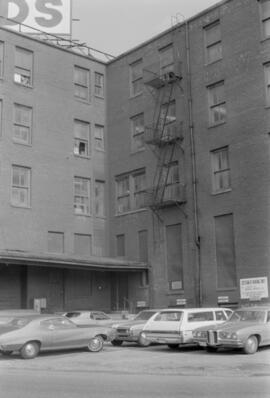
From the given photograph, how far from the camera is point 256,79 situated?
1171 inches

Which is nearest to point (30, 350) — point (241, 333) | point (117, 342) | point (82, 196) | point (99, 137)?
point (117, 342)

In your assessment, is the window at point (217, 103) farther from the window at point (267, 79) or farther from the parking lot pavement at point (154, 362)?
the parking lot pavement at point (154, 362)

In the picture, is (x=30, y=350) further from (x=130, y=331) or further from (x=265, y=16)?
(x=265, y=16)

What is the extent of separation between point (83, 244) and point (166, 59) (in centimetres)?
1208

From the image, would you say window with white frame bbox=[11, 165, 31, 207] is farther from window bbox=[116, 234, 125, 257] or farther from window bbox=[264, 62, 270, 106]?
window bbox=[264, 62, 270, 106]

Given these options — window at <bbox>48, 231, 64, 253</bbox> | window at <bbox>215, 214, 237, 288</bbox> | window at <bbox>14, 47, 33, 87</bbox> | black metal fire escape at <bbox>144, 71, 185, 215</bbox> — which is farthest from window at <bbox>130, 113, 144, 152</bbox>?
window at <bbox>215, 214, 237, 288</bbox>

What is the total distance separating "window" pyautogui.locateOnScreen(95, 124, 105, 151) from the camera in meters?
37.7

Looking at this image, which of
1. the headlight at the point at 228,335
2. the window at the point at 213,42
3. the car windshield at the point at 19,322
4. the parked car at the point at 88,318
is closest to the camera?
the headlight at the point at 228,335

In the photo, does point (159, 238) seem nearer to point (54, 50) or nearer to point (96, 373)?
point (54, 50)

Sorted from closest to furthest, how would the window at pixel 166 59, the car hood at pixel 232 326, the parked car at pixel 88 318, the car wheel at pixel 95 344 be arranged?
the car hood at pixel 232 326
the car wheel at pixel 95 344
the parked car at pixel 88 318
the window at pixel 166 59

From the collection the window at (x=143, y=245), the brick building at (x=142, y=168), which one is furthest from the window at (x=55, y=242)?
the window at (x=143, y=245)

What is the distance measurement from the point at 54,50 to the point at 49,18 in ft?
11.0

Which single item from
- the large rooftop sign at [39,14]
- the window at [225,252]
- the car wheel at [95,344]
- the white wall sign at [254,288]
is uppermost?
the large rooftop sign at [39,14]

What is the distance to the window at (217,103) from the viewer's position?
31.4m
